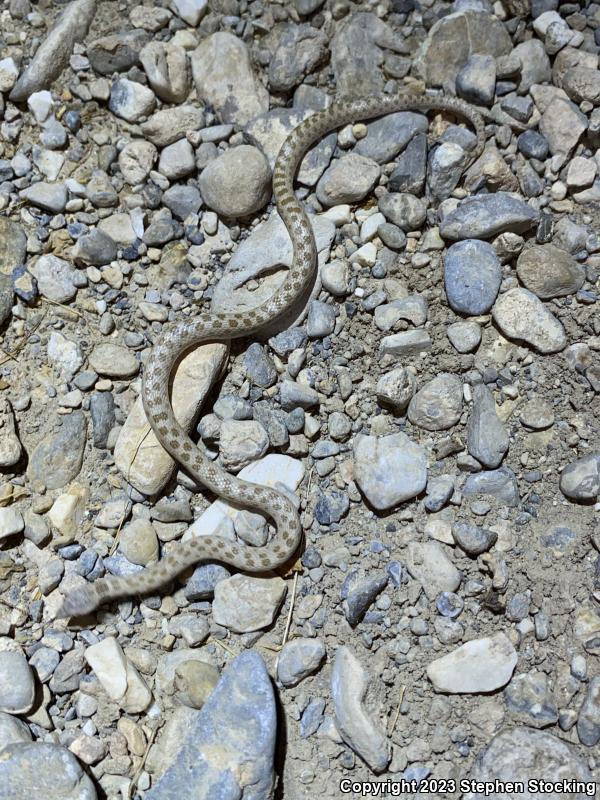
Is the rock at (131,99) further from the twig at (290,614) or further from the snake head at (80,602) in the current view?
the twig at (290,614)

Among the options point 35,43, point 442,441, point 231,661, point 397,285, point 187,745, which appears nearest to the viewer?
point 187,745

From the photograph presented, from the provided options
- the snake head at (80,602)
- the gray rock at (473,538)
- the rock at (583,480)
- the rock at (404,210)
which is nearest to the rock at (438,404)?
the gray rock at (473,538)

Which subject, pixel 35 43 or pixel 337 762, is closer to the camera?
pixel 337 762

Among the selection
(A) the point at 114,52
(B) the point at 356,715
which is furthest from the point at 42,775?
(A) the point at 114,52

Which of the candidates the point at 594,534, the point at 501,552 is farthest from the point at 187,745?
the point at 594,534

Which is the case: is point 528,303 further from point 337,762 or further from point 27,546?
point 27,546

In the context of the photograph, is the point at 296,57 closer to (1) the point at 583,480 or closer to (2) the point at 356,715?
(1) the point at 583,480

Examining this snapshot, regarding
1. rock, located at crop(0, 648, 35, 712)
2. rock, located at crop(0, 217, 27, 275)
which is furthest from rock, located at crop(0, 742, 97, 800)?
rock, located at crop(0, 217, 27, 275)
